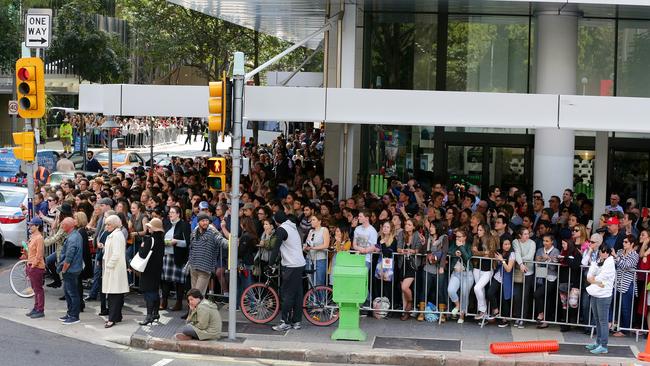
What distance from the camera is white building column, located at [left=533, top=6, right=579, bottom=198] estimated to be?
19812 mm

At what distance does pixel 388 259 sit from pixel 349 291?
149 centimetres

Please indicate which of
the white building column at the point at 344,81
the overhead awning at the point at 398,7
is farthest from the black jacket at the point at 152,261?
the overhead awning at the point at 398,7

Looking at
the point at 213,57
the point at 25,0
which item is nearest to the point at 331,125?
the point at 25,0

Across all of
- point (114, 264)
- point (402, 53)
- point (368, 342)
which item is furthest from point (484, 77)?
point (114, 264)

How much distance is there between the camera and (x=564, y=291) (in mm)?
14422

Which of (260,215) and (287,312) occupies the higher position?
(260,215)

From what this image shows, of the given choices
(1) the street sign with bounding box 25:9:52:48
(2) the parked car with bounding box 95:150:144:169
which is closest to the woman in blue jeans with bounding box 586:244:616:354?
(1) the street sign with bounding box 25:9:52:48

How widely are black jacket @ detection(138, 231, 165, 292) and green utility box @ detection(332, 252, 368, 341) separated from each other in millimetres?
2673

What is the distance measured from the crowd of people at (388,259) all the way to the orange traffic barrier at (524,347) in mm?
602

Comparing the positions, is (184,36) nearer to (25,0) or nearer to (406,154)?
(25,0)

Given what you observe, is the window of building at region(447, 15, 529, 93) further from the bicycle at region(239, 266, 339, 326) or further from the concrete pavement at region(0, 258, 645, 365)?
the bicycle at region(239, 266, 339, 326)

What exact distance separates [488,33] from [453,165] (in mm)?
3115

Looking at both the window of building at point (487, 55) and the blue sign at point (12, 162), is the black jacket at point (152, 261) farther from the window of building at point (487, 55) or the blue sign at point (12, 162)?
the blue sign at point (12, 162)

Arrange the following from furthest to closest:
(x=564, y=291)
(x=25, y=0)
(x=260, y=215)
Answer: (x=25, y=0), (x=260, y=215), (x=564, y=291)
